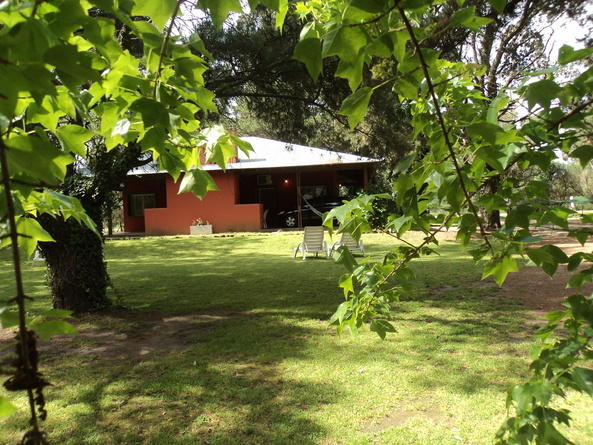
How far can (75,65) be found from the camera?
56cm

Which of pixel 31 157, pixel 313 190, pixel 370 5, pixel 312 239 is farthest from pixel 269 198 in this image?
pixel 31 157

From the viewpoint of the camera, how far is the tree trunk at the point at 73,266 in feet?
21.5

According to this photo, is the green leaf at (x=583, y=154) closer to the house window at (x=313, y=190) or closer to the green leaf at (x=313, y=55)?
the green leaf at (x=313, y=55)

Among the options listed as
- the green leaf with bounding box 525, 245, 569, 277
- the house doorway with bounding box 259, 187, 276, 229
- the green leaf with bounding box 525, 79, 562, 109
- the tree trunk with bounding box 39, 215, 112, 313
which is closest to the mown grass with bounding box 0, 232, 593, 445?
the tree trunk with bounding box 39, 215, 112, 313

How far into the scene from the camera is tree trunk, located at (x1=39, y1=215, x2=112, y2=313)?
6559mm

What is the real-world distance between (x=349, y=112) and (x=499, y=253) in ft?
2.10

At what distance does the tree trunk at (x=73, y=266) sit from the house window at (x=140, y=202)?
18.4m

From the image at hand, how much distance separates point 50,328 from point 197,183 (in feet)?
2.35

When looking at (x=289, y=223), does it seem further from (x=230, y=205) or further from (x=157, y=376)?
(x=157, y=376)

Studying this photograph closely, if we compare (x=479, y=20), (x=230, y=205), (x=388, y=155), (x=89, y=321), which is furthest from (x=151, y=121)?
(x=230, y=205)

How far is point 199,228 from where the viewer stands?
69.7 feet

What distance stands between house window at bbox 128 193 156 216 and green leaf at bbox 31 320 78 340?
992 inches

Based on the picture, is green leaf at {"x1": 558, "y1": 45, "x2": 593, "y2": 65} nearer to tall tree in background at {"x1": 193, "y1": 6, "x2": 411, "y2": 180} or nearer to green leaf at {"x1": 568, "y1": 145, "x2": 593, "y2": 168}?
green leaf at {"x1": 568, "y1": 145, "x2": 593, "y2": 168}

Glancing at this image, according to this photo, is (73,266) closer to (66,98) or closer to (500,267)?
(66,98)
